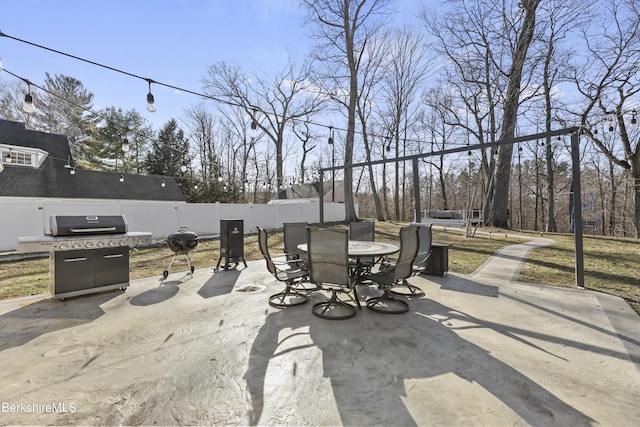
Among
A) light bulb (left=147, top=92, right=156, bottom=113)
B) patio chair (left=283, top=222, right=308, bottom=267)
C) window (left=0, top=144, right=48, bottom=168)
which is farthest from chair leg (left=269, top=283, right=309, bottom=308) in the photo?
window (left=0, top=144, right=48, bottom=168)

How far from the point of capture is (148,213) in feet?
42.2

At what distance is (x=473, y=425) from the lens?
1712 millimetres

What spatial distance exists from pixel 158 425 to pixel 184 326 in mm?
1586

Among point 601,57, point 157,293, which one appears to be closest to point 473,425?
point 157,293

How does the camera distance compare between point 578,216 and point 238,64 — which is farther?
point 238,64

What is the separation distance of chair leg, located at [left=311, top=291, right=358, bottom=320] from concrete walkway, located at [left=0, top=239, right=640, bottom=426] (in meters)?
0.11

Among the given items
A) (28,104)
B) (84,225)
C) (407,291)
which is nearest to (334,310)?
(407,291)

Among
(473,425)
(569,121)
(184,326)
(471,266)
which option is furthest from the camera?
(569,121)

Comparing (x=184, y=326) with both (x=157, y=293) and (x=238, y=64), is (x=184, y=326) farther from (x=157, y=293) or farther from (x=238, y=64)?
(x=238, y=64)

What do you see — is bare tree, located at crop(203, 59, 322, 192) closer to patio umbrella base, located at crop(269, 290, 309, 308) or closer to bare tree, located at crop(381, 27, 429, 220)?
bare tree, located at crop(381, 27, 429, 220)

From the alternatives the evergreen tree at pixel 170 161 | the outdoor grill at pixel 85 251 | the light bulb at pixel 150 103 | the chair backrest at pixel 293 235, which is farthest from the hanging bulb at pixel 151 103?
the evergreen tree at pixel 170 161

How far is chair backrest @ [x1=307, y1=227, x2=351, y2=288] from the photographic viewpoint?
3270mm

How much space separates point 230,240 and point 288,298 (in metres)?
2.54

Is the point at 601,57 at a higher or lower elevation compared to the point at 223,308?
higher
